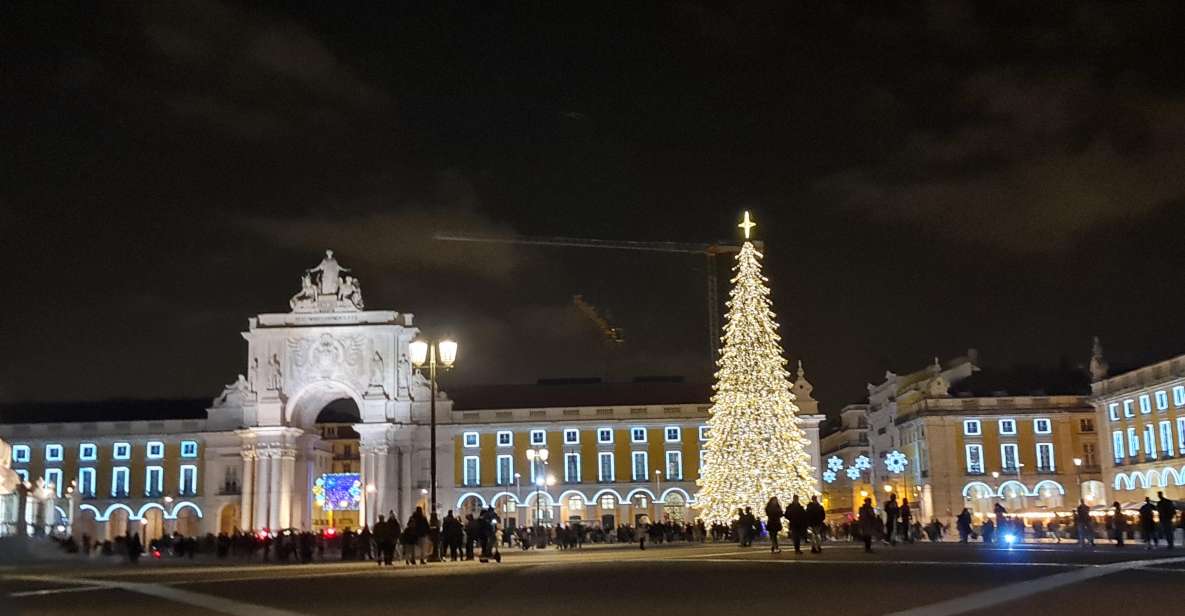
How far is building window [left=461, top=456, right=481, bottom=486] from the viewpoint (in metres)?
97.3

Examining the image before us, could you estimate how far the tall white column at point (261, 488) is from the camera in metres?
90.9

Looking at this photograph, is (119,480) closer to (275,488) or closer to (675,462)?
(275,488)

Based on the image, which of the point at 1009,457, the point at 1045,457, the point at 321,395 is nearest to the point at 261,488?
the point at 321,395

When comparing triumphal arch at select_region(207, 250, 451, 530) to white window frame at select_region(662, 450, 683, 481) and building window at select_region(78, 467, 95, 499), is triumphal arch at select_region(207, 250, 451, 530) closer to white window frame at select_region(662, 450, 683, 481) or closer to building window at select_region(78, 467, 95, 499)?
building window at select_region(78, 467, 95, 499)

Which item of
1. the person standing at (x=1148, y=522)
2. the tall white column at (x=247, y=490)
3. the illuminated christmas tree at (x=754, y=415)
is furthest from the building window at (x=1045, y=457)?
the person standing at (x=1148, y=522)

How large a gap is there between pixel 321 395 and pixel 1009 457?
5266 centimetres

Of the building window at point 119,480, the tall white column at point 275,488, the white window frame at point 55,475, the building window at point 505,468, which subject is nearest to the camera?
the tall white column at point 275,488

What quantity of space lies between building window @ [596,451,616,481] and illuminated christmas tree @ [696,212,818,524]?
151ft

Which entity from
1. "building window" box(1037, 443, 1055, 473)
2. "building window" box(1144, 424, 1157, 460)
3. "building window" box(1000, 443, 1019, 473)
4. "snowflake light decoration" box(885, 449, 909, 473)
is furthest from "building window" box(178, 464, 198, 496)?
"building window" box(1144, 424, 1157, 460)

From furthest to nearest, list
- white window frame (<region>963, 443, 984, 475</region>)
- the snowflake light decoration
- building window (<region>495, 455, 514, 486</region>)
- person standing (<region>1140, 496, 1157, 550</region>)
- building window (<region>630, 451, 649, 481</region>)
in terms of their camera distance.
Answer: building window (<region>630, 451, 649, 481</region>)
building window (<region>495, 455, 514, 486</region>)
the snowflake light decoration
white window frame (<region>963, 443, 984, 475</region>)
person standing (<region>1140, 496, 1157, 550</region>)

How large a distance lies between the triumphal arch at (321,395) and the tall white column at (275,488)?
73 mm

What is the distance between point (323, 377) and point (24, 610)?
258 feet

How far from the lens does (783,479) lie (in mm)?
51469

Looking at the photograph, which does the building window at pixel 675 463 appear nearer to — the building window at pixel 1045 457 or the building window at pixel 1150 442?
the building window at pixel 1045 457
